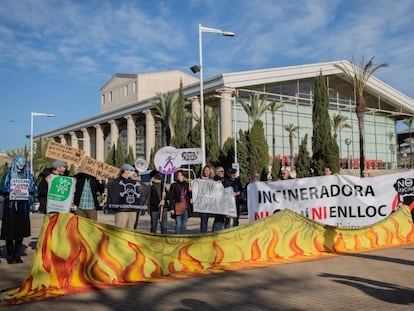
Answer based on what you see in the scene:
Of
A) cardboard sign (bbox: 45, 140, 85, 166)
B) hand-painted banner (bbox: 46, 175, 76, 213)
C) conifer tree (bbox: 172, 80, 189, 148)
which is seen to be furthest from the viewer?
conifer tree (bbox: 172, 80, 189, 148)

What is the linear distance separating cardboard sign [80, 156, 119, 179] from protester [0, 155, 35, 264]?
1.02 meters

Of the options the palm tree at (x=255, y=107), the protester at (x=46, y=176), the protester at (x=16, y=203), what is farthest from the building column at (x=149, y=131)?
the protester at (x=16, y=203)

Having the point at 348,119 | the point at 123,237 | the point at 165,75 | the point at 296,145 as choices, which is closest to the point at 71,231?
the point at 123,237

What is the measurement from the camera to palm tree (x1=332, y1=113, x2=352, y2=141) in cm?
5106

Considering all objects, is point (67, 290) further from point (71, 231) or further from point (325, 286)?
point (325, 286)

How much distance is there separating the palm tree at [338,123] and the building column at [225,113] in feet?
42.2

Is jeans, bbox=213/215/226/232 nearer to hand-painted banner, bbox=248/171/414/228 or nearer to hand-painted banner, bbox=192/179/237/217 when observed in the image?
hand-painted banner, bbox=192/179/237/217

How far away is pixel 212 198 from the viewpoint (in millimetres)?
10961

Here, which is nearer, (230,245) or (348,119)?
(230,245)

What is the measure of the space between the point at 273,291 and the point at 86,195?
468cm

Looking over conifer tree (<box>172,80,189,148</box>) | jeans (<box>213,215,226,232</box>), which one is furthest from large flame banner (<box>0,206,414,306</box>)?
conifer tree (<box>172,80,189,148</box>)

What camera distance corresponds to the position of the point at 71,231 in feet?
21.6

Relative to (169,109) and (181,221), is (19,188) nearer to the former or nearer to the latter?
(181,221)

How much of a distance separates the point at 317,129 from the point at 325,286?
33301 mm
